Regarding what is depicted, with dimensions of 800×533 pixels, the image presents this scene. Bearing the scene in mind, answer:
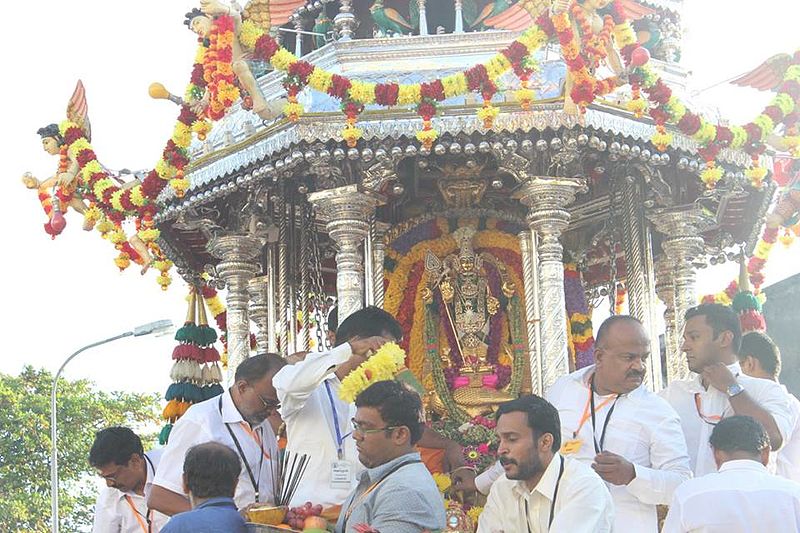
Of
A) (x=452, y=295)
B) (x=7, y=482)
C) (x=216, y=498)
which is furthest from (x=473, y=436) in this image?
(x=7, y=482)

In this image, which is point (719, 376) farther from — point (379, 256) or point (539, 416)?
point (379, 256)

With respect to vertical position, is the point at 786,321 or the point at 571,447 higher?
the point at 786,321

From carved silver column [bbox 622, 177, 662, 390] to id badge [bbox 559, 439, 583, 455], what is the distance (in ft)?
21.2

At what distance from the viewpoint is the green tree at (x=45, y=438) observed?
98.9 ft

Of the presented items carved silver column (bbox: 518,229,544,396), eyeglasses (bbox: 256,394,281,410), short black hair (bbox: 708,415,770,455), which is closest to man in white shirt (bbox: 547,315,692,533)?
short black hair (bbox: 708,415,770,455)

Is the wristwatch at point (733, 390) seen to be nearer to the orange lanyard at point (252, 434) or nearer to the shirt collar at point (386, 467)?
the shirt collar at point (386, 467)

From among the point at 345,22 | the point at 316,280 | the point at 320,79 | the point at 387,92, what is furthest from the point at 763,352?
the point at 316,280

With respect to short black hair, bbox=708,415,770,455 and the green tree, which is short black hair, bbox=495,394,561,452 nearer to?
short black hair, bbox=708,415,770,455

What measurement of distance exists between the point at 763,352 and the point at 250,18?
224 inches

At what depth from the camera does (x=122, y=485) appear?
7246 mm

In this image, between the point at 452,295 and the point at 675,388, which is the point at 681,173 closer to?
the point at 452,295

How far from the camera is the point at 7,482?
3048cm

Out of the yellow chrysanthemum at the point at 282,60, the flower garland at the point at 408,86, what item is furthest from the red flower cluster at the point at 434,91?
the yellow chrysanthemum at the point at 282,60

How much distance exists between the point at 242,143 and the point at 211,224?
1.64 m
